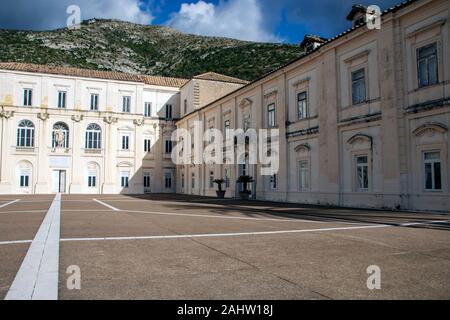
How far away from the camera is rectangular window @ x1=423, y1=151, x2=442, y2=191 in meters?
15.1

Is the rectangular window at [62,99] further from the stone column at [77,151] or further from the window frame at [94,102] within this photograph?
the window frame at [94,102]

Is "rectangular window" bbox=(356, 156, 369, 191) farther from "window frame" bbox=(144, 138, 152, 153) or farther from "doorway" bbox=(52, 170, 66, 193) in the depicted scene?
"doorway" bbox=(52, 170, 66, 193)

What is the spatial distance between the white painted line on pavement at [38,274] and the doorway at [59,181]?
37.3 meters

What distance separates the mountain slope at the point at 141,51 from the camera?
2884 inches

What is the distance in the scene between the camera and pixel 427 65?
15.7m

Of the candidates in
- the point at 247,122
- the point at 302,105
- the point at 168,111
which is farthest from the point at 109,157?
the point at 302,105

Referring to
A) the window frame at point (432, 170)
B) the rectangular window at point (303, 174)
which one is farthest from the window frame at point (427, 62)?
the rectangular window at point (303, 174)

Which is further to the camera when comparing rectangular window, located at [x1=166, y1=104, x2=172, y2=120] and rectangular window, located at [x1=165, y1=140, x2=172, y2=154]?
rectangular window, located at [x1=166, y1=104, x2=172, y2=120]

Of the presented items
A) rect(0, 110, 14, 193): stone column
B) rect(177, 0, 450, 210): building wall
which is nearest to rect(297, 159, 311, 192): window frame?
rect(177, 0, 450, 210): building wall

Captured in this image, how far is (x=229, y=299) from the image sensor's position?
13.0 ft

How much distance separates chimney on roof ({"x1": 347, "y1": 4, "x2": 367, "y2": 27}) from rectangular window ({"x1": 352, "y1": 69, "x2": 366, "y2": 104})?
8.42ft

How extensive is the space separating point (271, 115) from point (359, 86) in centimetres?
818
